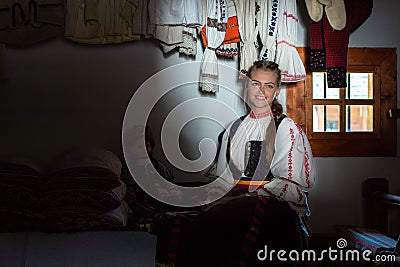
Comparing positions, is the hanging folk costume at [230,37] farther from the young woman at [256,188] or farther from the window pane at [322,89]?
the window pane at [322,89]

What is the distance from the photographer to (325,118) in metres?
3.13

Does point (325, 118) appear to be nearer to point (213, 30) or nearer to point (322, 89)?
point (322, 89)

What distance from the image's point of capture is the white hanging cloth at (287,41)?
9.38ft

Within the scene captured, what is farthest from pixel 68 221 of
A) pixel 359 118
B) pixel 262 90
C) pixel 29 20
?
pixel 359 118

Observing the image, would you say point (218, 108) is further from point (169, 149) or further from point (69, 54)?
point (69, 54)

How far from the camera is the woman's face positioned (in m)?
2.60

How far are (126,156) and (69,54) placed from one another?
2.36ft

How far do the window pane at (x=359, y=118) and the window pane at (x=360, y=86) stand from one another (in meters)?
0.06

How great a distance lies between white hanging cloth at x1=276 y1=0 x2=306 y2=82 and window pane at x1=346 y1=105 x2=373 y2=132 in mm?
481

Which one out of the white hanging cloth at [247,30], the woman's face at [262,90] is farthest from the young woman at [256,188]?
the white hanging cloth at [247,30]

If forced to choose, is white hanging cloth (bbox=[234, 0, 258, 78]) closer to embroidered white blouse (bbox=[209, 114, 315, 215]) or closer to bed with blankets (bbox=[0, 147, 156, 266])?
embroidered white blouse (bbox=[209, 114, 315, 215])

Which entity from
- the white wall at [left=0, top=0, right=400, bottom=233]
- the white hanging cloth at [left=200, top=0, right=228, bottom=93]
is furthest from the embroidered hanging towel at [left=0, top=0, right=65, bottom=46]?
the white hanging cloth at [left=200, top=0, right=228, bottom=93]

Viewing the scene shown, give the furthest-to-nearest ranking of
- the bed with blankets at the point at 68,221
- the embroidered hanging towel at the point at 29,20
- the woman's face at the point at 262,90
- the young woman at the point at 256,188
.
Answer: the embroidered hanging towel at the point at 29,20 < the woman's face at the point at 262,90 < the bed with blankets at the point at 68,221 < the young woman at the point at 256,188

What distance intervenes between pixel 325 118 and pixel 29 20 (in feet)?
5.59
